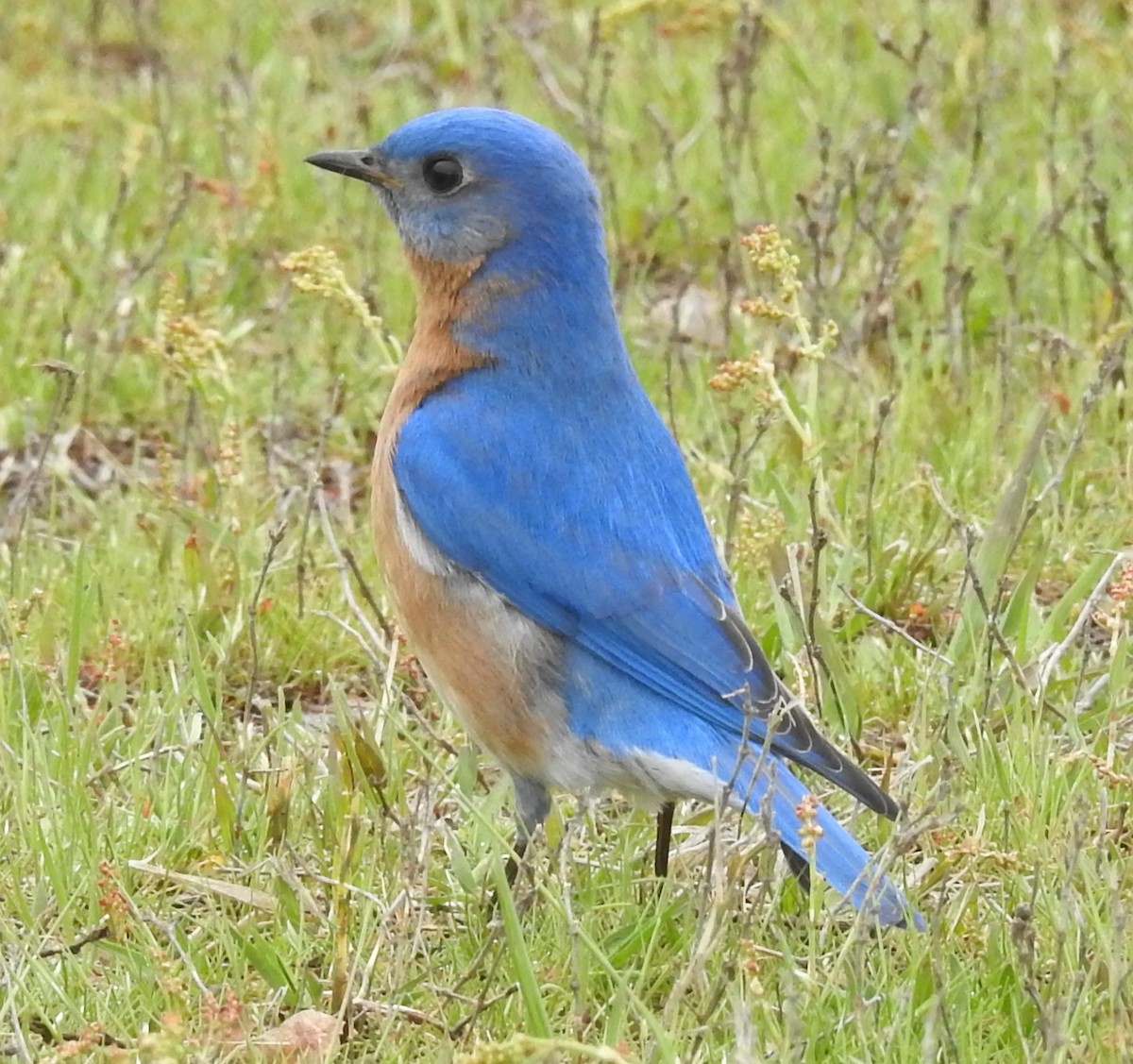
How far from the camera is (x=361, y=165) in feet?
15.8

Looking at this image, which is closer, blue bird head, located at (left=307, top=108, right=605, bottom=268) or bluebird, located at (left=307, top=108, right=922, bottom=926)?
bluebird, located at (left=307, top=108, right=922, bottom=926)

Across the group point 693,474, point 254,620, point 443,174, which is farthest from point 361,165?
point 693,474

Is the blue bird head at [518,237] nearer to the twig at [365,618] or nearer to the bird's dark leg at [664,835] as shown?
the twig at [365,618]

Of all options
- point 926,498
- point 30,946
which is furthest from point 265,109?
point 30,946

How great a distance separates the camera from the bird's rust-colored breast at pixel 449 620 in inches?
167

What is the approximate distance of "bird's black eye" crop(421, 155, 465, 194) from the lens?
15.3ft

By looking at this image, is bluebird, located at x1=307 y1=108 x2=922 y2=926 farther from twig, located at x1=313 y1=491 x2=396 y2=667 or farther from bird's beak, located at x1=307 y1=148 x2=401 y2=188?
twig, located at x1=313 y1=491 x2=396 y2=667

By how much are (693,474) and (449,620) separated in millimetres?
1614

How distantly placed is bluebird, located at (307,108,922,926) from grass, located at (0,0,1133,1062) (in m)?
0.19

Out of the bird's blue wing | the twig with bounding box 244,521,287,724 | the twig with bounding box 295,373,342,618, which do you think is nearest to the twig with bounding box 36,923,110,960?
the twig with bounding box 244,521,287,724

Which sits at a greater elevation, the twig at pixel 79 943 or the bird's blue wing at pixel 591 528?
the bird's blue wing at pixel 591 528

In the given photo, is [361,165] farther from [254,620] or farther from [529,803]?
[529,803]

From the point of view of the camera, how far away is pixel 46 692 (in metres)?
4.80

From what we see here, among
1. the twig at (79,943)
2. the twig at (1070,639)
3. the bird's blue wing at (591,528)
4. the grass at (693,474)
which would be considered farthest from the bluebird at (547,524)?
the twig at (79,943)
